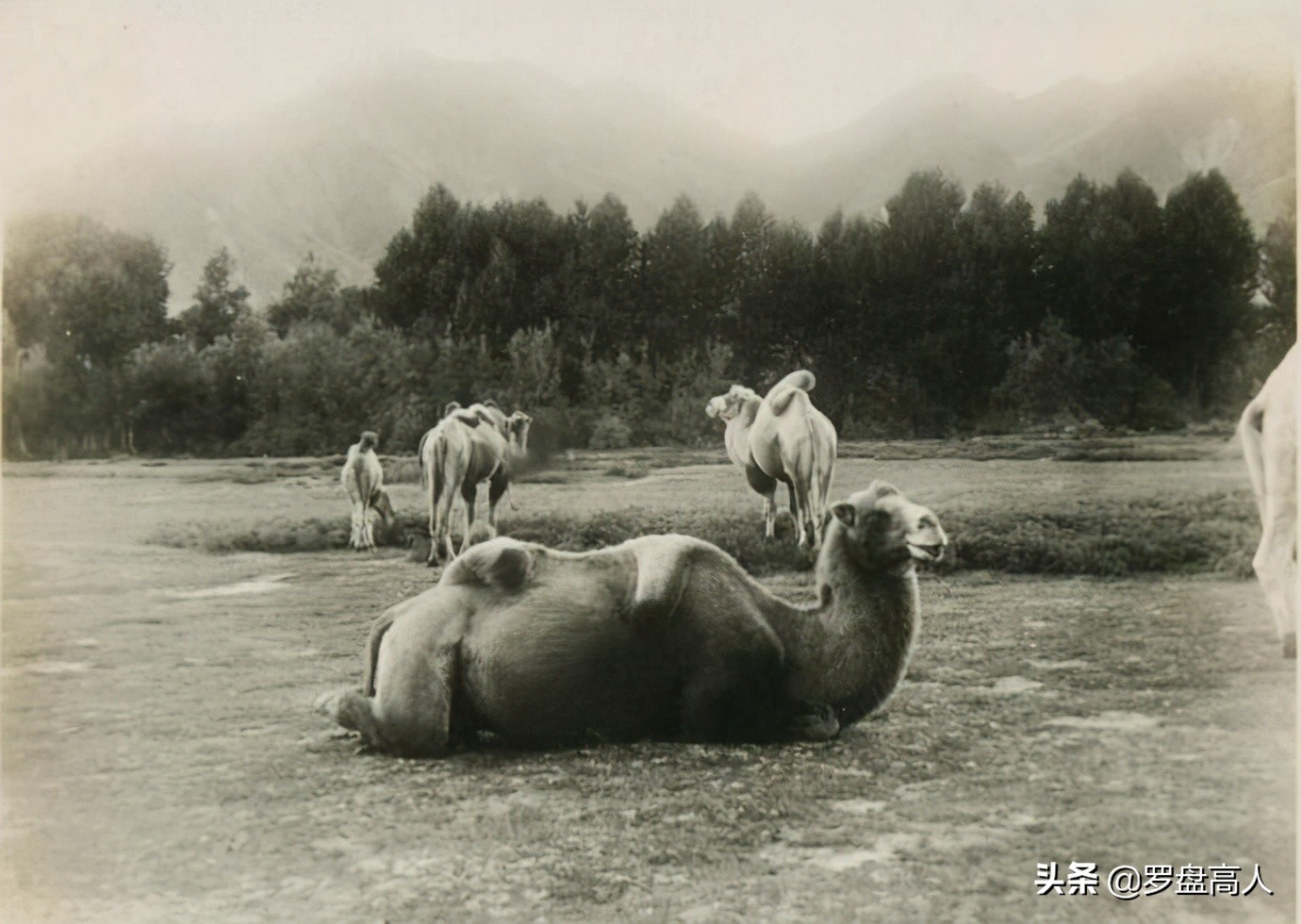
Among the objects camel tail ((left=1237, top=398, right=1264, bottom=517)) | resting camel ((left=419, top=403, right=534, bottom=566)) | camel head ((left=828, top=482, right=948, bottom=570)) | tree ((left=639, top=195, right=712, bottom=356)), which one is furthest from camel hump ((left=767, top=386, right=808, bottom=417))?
camel tail ((left=1237, top=398, right=1264, bottom=517))

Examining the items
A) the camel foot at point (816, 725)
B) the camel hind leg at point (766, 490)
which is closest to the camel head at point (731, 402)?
the camel hind leg at point (766, 490)

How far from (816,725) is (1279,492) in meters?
1.61

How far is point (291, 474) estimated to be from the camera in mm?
4129

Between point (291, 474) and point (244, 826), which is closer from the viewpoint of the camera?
point (244, 826)

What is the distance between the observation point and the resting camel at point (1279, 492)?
369cm

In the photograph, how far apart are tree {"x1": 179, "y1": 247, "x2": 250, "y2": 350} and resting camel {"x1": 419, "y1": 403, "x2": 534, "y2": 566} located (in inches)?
31.5

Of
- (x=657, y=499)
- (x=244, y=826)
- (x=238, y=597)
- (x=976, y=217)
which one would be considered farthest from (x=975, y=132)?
(x=244, y=826)

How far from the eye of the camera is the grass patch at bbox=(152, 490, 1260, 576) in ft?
12.6

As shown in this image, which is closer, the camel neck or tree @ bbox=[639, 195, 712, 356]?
the camel neck

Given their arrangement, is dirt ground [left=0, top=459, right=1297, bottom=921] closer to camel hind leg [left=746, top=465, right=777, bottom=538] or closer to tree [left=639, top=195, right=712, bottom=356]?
camel hind leg [left=746, top=465, right=777, bottom=538]

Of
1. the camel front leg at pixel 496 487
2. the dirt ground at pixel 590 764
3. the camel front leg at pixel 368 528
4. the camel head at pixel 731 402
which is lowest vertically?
the dirt ground at pixel 590 764

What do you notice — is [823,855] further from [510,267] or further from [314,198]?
[314,198]

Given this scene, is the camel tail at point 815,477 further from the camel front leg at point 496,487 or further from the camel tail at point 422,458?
the camel tail at point 422,458

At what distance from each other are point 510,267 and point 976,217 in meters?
1.57
